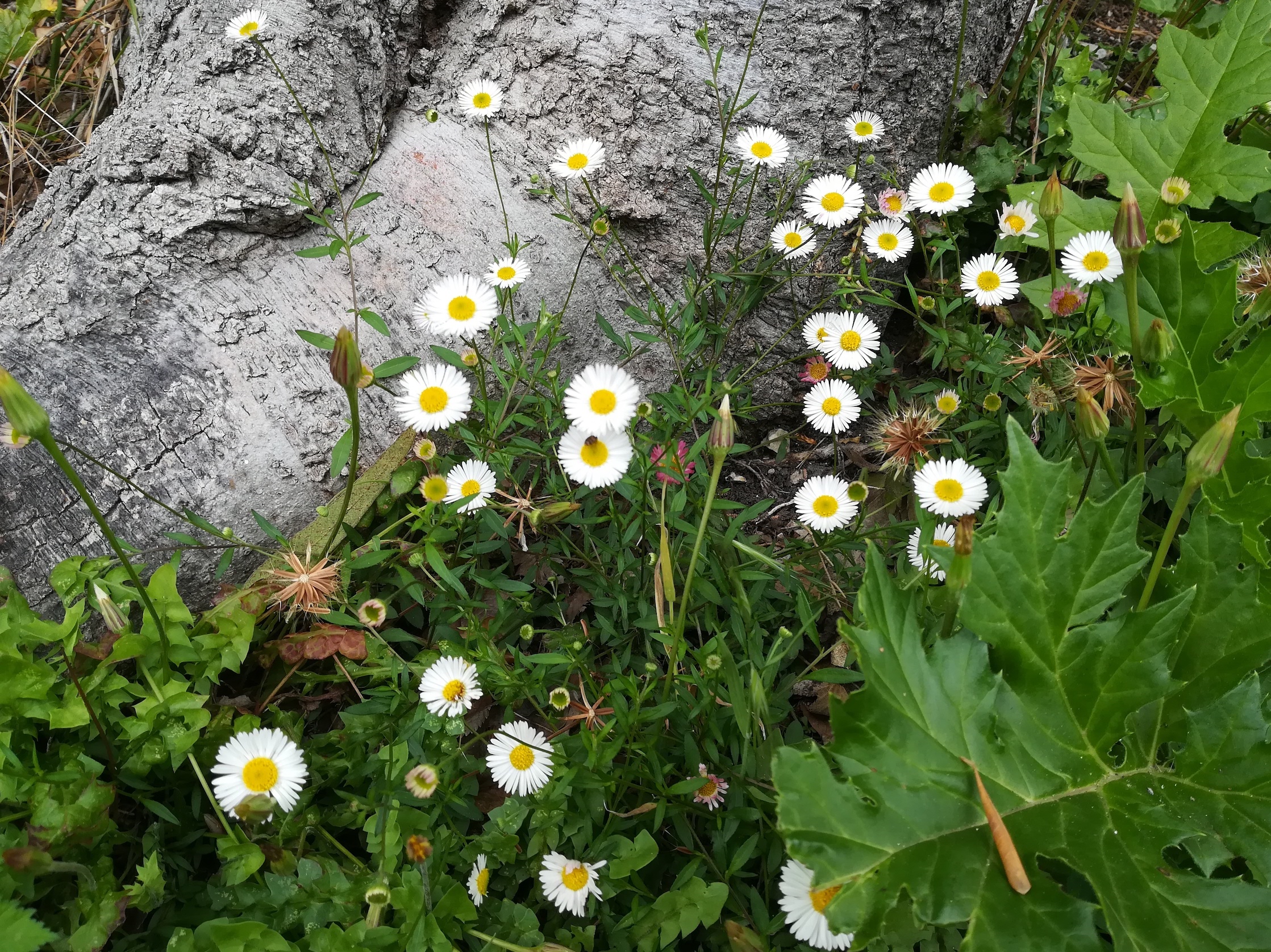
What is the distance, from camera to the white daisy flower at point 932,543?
1.47 meters

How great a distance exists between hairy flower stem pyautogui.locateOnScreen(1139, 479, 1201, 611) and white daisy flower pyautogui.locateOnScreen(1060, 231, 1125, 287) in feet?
2.14

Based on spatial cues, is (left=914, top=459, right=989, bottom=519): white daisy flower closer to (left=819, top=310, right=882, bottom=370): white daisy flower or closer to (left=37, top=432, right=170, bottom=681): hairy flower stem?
(left=819, top=310, right=882, bottom=370): white daisy flower

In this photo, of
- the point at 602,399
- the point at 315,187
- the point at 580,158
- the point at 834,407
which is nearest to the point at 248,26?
the point at 315,187

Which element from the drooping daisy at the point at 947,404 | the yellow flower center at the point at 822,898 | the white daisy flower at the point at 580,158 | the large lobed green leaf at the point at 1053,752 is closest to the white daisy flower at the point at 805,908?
the yellow flower center at the point at 822,898

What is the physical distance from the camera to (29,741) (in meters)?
1.39

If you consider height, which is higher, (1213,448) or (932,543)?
(1213,448)

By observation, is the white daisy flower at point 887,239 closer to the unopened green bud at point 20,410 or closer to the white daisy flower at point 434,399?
the white daisy flower at point 434,399

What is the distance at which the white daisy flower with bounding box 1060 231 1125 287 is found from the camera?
175 cm

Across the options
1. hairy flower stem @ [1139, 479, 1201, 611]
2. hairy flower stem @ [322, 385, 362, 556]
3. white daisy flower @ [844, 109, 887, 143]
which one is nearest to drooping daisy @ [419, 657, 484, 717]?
hairy flower stem @ [322, 385, 362, 556]

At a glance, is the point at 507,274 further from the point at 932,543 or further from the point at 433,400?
the point at 932,543

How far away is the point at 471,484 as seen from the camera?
1612 mm

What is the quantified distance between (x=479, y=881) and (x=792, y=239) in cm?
137

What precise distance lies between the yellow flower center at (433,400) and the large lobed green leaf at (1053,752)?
801 mm

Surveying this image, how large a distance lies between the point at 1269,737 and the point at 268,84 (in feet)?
7.12
